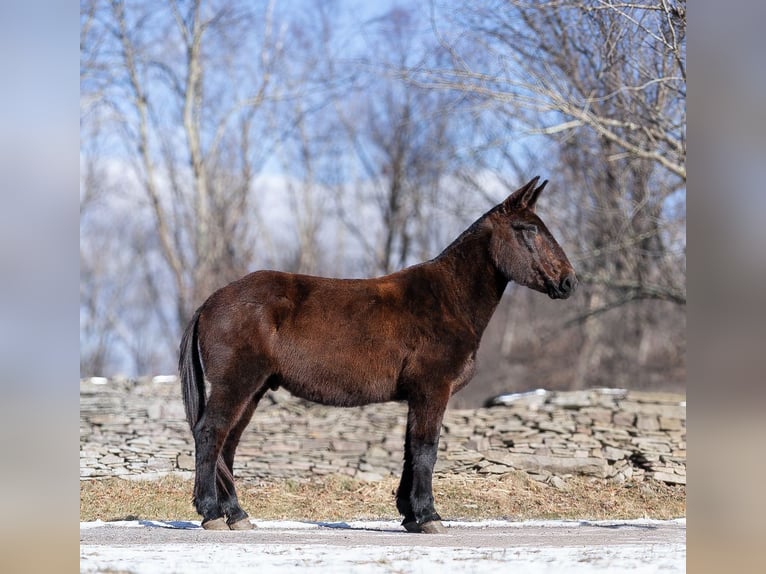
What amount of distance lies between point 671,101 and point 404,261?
913cm

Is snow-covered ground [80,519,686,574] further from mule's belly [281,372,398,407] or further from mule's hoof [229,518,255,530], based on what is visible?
mule's belly [281,372,398,407]

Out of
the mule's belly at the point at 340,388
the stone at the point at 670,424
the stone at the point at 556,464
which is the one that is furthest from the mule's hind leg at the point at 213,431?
the stone at the point at 670,424

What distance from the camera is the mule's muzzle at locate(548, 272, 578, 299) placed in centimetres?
784

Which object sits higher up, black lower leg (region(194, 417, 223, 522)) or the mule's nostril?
the mule's nostril

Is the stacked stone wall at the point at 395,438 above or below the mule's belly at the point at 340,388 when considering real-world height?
below

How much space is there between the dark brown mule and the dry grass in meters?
2.79

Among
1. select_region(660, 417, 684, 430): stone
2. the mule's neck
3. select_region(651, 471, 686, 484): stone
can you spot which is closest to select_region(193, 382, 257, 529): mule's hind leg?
the mule's neck

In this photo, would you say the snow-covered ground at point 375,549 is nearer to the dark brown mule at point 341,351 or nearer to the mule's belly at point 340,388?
the dark brown mule at point 341,351

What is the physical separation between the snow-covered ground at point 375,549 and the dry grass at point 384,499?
207 cm

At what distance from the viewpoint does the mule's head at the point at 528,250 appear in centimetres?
791

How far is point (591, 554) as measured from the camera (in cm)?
618

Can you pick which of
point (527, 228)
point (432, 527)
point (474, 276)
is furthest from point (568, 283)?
point (432, 527)
